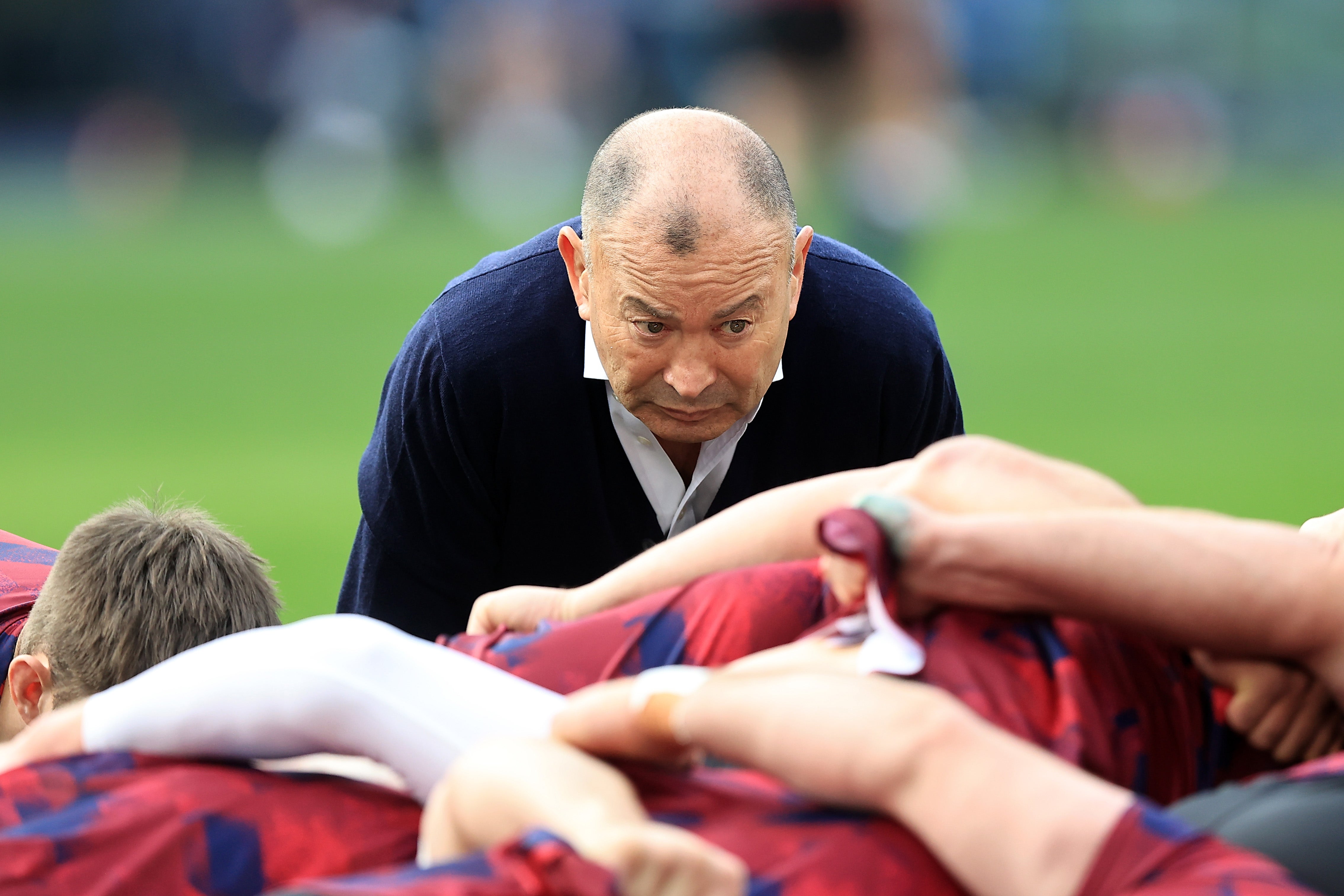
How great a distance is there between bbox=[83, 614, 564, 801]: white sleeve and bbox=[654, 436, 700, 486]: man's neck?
1215 mm

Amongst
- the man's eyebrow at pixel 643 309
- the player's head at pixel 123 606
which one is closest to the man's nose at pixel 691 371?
the man's eyebrow at pixel 643 309

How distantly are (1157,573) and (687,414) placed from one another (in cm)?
126

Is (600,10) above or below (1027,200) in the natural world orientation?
above

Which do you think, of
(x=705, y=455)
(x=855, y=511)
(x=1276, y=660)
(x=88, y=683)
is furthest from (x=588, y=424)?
(x=1276, y=660)

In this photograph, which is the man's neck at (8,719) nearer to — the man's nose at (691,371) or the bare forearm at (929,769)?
the man's nose at (691,371)

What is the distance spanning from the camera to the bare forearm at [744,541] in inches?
90.1

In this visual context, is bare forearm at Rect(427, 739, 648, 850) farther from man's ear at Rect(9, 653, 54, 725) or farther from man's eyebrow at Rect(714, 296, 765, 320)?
man's eyebrow at Rect(714, 296, 765, 320)

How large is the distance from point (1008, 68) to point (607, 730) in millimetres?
20405

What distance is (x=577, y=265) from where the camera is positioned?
3.14 m

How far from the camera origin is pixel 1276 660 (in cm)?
191

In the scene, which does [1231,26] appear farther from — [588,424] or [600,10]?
[588,424]

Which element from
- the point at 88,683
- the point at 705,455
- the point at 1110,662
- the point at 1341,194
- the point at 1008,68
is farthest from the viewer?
the point at 1008,68

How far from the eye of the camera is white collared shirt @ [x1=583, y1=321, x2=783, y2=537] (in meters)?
3.24

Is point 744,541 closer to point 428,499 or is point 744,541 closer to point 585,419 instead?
point 585,419
